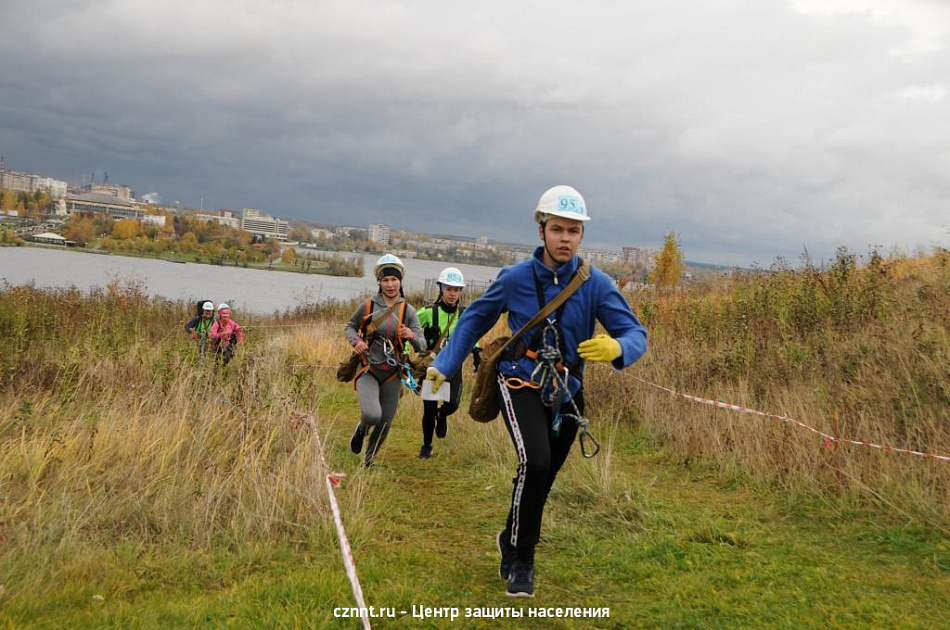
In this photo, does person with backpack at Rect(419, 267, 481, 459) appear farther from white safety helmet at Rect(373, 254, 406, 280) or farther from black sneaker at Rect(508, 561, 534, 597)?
black sneaker at Rect(508, 561, 534, 597)

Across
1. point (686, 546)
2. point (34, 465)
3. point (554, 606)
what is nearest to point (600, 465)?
point (686, 546)

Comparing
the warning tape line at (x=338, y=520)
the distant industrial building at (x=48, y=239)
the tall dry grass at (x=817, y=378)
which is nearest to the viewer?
the warning tape line at (x=338, y=520)

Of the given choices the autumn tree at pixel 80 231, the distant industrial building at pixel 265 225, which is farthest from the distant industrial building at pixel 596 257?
the distant industrial building at pixel 265 225

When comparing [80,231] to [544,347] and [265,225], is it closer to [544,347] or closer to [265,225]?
[265,225]

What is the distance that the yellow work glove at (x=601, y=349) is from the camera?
13.3 ft

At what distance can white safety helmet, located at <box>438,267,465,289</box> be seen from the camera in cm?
889

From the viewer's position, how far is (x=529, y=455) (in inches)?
170

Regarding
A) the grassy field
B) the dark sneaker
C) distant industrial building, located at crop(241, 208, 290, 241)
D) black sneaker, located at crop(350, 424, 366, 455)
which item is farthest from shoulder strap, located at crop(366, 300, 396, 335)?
distant industrial building, located at crop(241, 208, 290, 241)

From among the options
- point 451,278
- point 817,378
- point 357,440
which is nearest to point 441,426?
point 357,440

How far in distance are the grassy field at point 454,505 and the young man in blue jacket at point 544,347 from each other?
0.58 metres

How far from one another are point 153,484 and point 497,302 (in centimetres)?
280

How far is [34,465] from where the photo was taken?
17.4 ft

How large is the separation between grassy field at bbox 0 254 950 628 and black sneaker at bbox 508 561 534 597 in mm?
88

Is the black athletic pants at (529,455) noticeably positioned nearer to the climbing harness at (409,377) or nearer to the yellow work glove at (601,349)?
the yellow work glove at (601,349)
